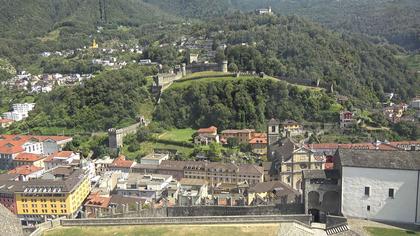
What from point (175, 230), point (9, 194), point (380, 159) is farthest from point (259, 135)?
point (175, 230)

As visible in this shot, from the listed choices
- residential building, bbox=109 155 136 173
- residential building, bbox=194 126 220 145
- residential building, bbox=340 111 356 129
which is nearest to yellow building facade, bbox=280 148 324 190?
residential building, bbox=109 155 136 173

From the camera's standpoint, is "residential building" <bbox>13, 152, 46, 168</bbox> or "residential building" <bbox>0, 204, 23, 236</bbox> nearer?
"residential building" <bbox>0, 204, 23, 236</bbox>

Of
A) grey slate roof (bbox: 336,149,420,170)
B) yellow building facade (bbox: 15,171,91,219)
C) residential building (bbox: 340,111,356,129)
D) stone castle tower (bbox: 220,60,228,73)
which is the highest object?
stone castle tower (bbox: 220,60,228,73)

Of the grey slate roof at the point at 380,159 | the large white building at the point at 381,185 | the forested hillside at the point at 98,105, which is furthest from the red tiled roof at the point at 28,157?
the large white building at the point at 381,185

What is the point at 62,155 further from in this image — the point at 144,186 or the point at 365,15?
the point at 365,15

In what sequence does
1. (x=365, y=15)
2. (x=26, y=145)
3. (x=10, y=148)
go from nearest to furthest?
(x=10, y=148), (x=26, y=145), (x=365, y=15)

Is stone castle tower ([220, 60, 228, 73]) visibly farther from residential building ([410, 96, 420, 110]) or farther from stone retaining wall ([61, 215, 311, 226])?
stone retaining wall ([61, 215, 311, 226])

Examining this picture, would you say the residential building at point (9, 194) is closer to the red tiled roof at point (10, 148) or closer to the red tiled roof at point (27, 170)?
the red tiled roof at point (27, 170)
